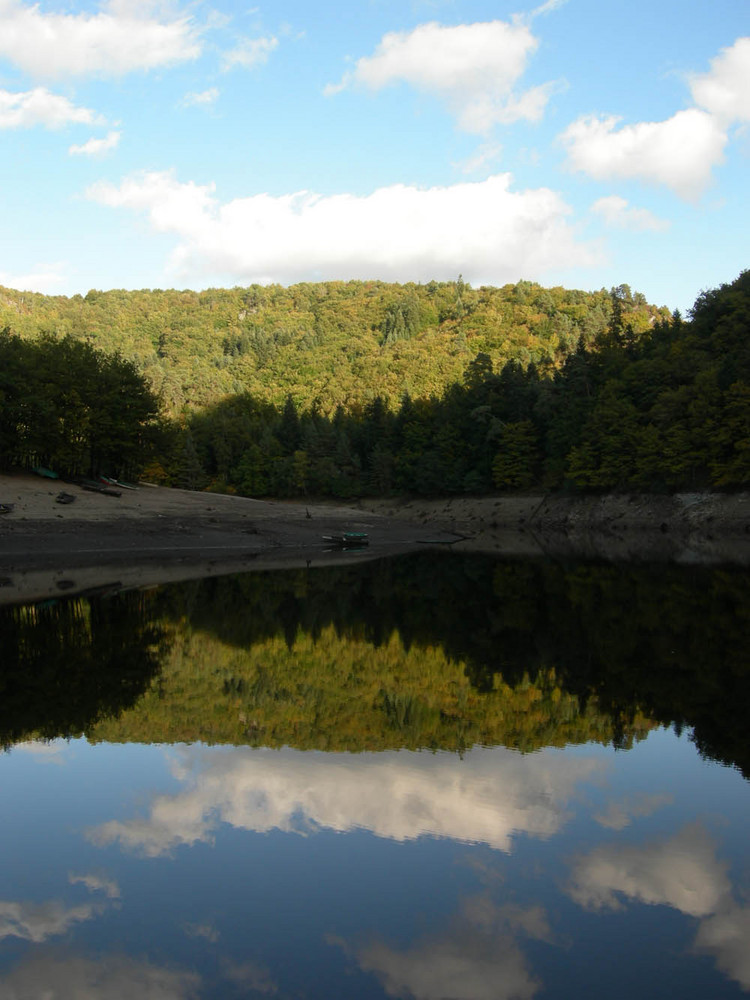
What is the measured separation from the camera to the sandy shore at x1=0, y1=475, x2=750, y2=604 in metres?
39.8

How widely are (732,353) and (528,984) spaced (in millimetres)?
70390

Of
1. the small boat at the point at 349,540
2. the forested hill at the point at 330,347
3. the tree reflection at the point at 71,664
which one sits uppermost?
the forested hill at the point at 330,347

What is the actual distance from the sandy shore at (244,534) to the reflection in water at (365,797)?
19.7m

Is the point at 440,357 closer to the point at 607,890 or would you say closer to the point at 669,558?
the point at 669,558

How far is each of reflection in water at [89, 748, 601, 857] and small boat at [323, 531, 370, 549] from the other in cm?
4482

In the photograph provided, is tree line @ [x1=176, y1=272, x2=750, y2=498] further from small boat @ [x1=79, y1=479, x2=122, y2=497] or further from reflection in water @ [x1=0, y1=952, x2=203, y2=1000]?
reflection in water @ [x1=0, y1=952, x2=203, y2=1000]

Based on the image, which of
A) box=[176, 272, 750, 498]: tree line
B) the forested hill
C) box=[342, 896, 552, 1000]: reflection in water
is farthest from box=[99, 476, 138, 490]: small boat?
the forested hill

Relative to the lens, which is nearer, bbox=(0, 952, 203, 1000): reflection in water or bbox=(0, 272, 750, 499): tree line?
bbox=(0, 952, 203, 1000): reflection in water

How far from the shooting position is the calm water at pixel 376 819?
6031mm

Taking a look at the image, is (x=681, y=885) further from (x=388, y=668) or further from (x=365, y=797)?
(x=388, y=668)

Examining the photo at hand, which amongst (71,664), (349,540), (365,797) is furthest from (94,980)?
(349,540)

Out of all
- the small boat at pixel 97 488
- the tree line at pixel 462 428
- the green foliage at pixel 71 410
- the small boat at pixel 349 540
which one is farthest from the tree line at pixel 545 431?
the small boat at pixel 97 488

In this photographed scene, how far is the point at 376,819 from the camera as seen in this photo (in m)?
8.70

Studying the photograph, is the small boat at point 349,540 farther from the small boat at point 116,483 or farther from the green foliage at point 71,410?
the green foliage at point 71,410
